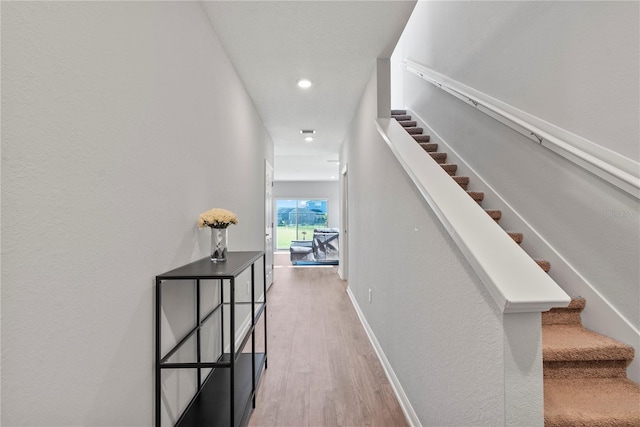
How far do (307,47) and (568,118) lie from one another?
184cm

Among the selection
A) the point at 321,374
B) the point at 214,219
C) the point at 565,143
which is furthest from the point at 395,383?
the point at 565,143

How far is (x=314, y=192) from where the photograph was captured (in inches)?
469

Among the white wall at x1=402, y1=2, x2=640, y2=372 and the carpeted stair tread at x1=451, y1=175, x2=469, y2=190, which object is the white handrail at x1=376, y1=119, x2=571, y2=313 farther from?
the carpeted stair tread at x1=451, y1=175, x2=469, y2=190

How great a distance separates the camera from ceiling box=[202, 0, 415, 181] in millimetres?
1946

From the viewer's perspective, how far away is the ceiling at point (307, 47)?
195cm

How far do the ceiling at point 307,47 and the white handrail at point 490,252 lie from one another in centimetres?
115

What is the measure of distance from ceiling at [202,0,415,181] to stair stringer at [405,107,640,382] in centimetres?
152

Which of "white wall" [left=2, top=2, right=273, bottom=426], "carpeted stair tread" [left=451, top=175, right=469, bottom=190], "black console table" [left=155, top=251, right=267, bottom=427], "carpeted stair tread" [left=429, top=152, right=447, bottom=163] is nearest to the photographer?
"white wall" [left=2, top=2, right=273, bottom=426]

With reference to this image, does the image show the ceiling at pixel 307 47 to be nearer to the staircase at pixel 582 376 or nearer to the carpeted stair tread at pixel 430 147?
the carpeted stair tread at pixel 430 147

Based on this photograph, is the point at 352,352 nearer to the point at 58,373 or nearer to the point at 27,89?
the point at 58,373

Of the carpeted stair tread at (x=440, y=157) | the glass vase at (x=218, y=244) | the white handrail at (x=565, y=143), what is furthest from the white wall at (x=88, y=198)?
the carpeted stair tread at (x=440, y=157)

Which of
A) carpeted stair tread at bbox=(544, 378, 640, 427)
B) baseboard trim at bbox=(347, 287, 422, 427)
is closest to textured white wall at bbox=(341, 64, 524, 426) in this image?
baseboard trim at bbox=(347, 287, 422, 427)

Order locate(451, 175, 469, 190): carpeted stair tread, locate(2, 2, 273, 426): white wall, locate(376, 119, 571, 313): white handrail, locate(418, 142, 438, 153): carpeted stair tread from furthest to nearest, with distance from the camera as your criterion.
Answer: locate(418, 142, 438, 153): carpeted stair tread
locate(451, 175, 469, 190): carpeted stair tread
locate(376, 119, 571, 313): white handrail
locate(2, 2, 273, 426): white wall

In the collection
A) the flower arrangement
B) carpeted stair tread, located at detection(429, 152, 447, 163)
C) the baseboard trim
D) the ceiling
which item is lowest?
the baseboard trim
